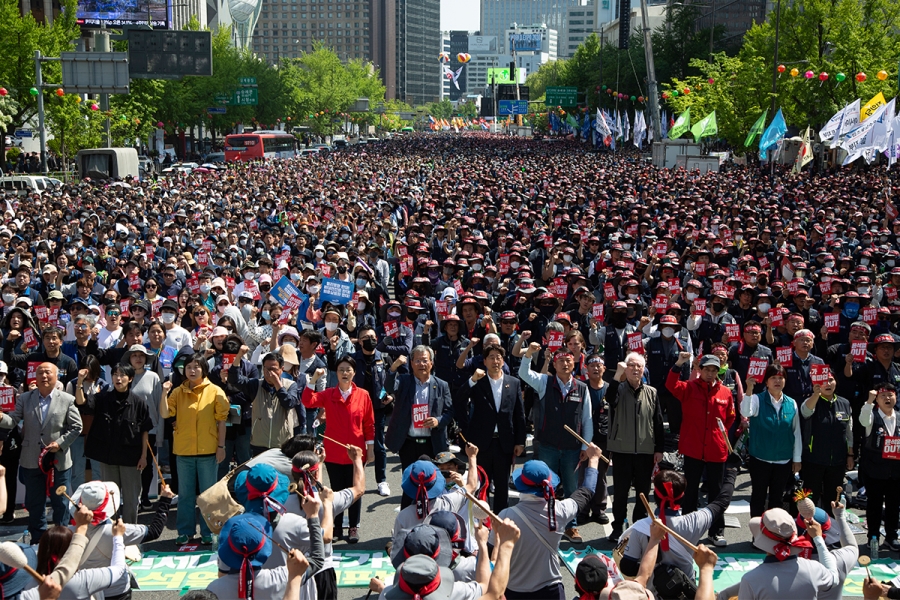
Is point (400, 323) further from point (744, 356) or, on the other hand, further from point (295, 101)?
point (295, 101)

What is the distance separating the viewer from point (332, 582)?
210 inches

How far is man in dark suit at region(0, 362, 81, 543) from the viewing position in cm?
766

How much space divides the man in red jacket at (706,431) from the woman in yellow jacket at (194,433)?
3585mm

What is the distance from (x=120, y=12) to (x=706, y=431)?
Result: 4595 centimetres

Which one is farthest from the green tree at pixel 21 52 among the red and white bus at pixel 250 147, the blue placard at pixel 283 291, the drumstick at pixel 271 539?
the drumstick at pixel 271 539

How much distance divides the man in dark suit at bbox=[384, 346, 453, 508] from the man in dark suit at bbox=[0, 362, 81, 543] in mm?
2460

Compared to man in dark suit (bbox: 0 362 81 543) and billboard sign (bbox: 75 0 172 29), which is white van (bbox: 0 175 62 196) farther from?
man in dark suit (bbox: 0 362 81 543)

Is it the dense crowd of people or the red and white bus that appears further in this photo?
the red and white bus

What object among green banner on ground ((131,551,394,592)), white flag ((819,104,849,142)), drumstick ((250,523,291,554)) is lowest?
green banner on ground ((131,551,394,592))

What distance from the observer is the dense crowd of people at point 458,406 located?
505cm

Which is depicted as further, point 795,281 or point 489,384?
point 795,281

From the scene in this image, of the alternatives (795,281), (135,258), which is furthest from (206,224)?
(795,281)

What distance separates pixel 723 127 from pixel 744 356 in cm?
3908

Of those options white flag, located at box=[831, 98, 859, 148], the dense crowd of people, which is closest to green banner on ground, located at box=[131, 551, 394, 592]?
the dense crowd of people
